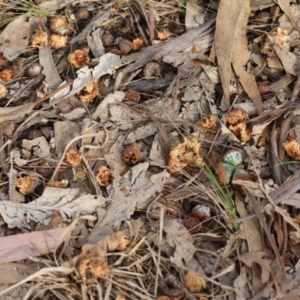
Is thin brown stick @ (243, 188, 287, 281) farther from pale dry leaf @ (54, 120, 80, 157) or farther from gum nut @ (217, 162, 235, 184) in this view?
pale dry leaf @ (54, 120, 80, 157)

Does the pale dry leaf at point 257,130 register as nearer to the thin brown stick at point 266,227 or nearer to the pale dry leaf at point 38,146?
the thin brown stick at point 266,227

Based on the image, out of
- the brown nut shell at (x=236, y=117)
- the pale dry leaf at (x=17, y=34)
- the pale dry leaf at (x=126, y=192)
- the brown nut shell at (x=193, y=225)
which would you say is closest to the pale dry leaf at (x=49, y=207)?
the pale dry leaf at (x=126, y=192)

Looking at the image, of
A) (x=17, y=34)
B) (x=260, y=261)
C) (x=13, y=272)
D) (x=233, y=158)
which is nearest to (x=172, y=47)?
(x=233, y=158)

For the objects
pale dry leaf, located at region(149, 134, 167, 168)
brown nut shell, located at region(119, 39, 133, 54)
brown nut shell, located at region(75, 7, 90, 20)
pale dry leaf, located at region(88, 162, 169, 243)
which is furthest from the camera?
brown nut shell, located at region(75, 7, 90, 20)

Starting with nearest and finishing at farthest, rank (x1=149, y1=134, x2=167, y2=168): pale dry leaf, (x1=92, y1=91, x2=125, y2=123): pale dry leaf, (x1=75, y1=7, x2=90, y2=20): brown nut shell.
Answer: (x1=149, y1=134, x2=167, y2=168): pale dry leaf → (x1=92, y1=91, x2=125, y2=123): pale dry leaf → (x1=75, y1=7, x2=90, y2=20): brown nut shell

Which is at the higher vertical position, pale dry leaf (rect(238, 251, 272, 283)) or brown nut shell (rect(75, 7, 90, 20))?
brown nut shell (rect(75, 7, 90, 20))

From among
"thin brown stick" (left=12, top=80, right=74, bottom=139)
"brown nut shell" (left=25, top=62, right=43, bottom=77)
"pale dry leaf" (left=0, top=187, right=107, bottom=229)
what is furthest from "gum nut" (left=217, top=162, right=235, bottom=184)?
"brown nut shell" (left=25, top=62, right=43, bottom=77)

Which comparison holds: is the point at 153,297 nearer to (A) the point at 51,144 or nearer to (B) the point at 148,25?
(A) the point at 51,144

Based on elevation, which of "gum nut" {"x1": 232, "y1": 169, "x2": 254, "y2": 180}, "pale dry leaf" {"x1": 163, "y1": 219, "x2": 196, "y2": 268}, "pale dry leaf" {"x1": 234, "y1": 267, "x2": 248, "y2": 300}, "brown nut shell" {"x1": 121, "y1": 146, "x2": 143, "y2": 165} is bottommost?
"pale dry leaf" {"x1": 234, "y1": 267, "x2": 248, "y2": 300}
